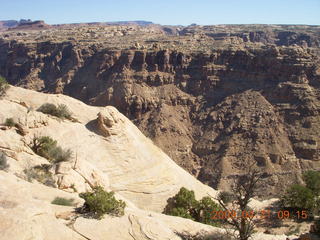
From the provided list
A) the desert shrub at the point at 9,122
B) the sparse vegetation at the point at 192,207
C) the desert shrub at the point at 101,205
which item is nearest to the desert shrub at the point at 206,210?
the sparse vegetation at the point at 192,207

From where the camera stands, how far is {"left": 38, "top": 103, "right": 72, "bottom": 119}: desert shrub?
75.4 ft

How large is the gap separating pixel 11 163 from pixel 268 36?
137 m

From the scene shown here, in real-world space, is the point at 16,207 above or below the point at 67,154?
below

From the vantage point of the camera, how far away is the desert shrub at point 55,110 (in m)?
23.0

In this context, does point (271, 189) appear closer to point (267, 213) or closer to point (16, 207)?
point (267, 213)

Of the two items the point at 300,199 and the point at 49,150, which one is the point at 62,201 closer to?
the point at 49,150

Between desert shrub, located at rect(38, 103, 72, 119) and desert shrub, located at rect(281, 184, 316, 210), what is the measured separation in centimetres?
1363

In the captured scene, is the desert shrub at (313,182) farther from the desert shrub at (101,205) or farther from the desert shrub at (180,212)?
the desert shrub at (101,205)

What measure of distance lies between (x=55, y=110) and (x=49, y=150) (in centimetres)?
Result: 490

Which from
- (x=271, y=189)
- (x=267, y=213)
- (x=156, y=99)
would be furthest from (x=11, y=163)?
(x=156, y=99)

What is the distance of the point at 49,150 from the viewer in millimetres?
18703

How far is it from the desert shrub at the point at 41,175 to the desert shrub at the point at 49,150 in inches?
60.6

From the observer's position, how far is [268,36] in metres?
140

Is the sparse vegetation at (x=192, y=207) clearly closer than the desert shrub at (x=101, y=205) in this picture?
No
